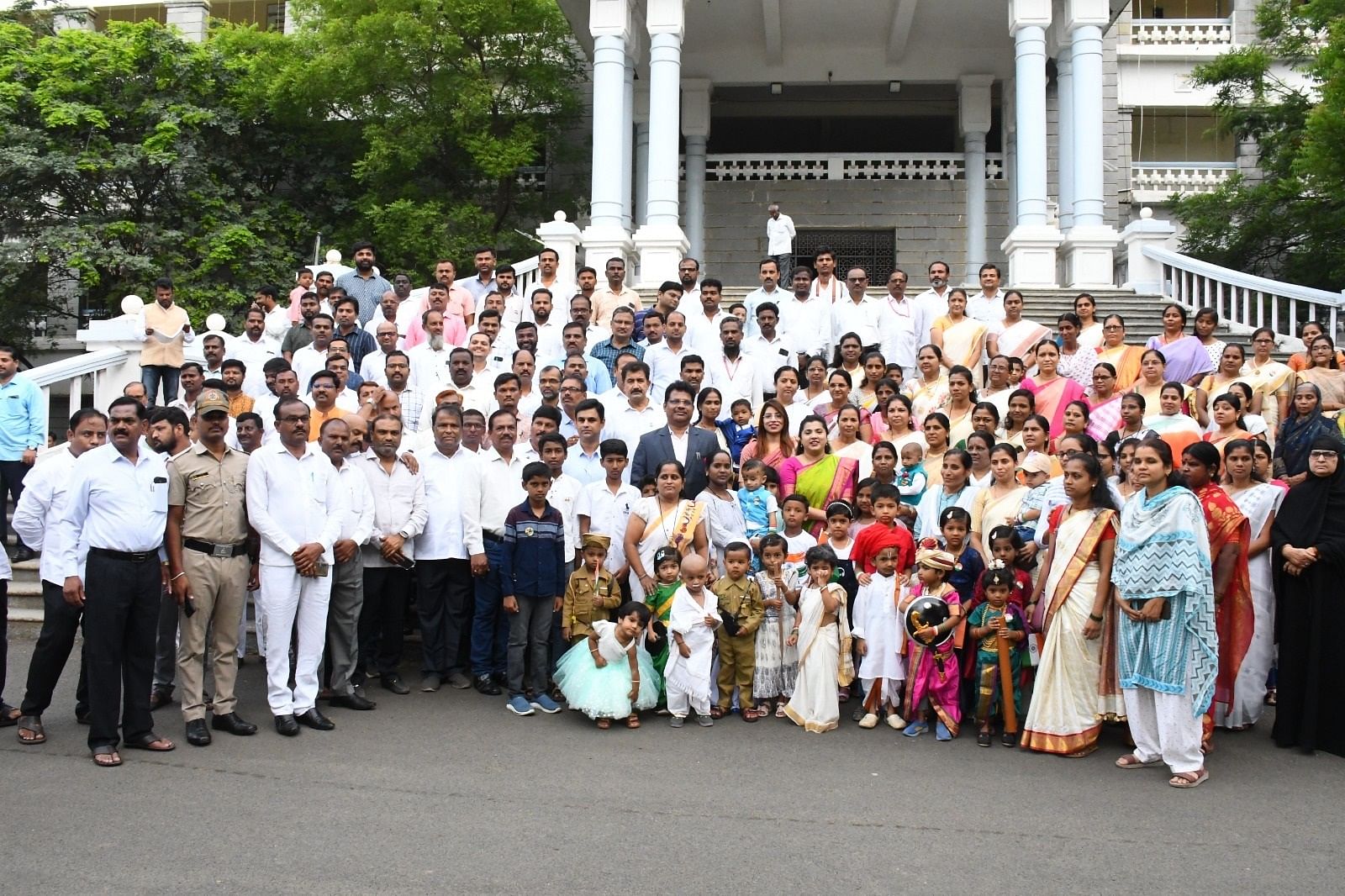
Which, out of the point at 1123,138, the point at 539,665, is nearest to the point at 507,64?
the point at 1123,138

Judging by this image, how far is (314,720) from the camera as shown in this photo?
256 inches

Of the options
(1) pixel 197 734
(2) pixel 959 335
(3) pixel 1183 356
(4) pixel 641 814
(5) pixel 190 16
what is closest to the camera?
(4) pixel 641 814

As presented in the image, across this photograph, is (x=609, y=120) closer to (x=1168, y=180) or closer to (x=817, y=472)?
(x=817, y=472)

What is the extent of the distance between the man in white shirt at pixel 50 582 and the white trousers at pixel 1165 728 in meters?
5.54

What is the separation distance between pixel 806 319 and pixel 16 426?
6840 millimetres

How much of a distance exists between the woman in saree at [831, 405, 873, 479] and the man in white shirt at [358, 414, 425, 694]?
9.48 ft

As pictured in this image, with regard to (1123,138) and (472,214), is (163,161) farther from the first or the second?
(1123,138)

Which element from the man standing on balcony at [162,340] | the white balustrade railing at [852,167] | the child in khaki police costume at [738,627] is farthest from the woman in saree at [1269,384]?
the white balustrade railing at [852,167]

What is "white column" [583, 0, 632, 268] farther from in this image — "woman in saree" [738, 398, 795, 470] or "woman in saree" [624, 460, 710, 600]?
"woman in saree" [624, 460, 710, 600]

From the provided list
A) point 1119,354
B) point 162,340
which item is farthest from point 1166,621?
point 162,340

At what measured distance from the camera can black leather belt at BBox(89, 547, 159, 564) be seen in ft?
19.5

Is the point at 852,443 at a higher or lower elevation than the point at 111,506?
higher

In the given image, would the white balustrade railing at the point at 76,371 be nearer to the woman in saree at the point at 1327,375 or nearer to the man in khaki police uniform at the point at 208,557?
the man in khaki police uniform at the point at 208,557

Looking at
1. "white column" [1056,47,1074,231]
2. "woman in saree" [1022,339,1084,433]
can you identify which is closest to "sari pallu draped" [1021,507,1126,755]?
"woman in saree" [1022,339,1084,433]
